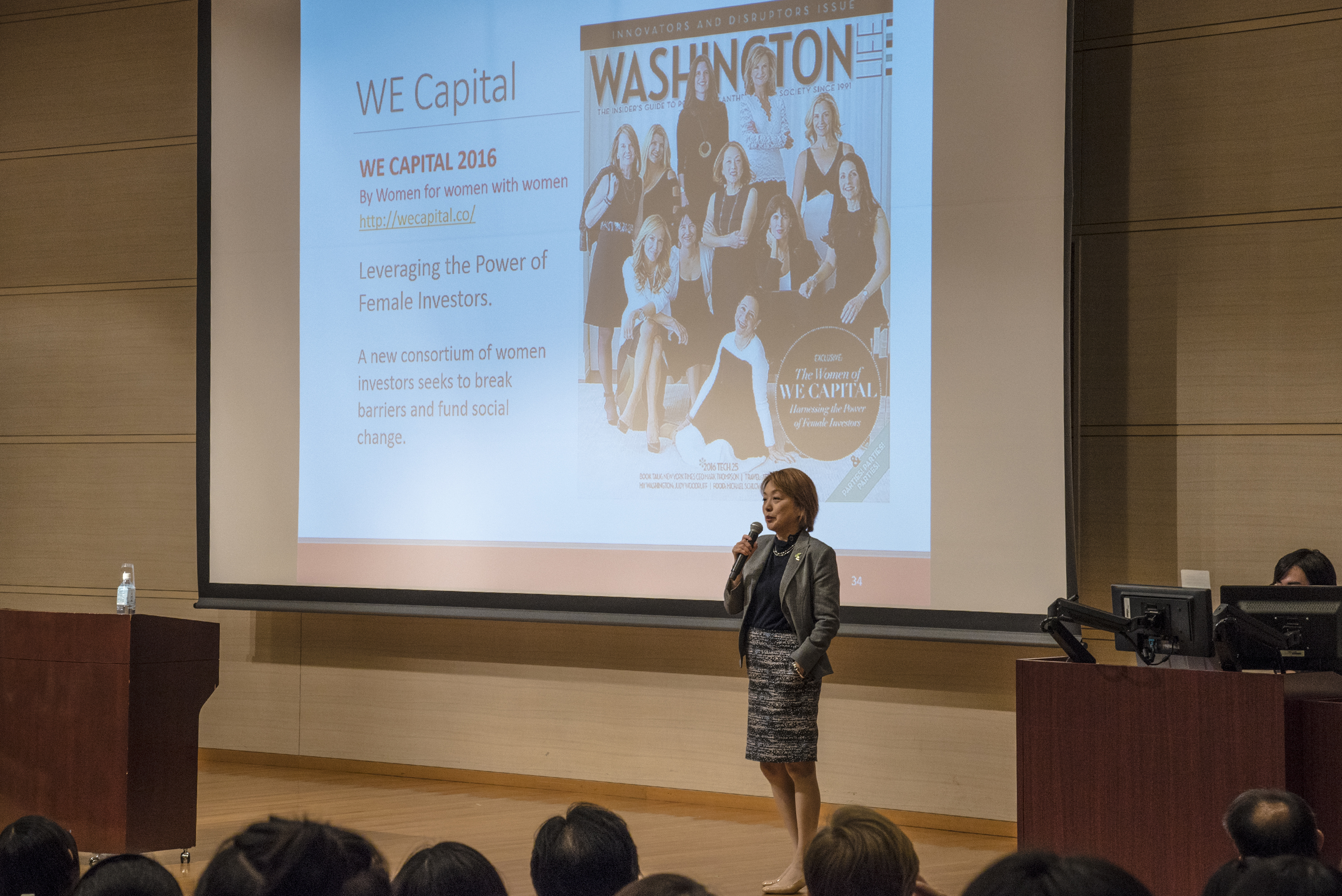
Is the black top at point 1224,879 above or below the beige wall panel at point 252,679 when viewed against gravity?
above

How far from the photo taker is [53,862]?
71.1 inches

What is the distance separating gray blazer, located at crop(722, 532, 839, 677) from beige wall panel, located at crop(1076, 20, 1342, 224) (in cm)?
195

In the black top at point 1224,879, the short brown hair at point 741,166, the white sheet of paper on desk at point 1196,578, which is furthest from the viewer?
the short brown hair at point 741,166

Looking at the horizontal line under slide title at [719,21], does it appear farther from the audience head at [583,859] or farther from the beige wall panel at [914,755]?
the audience head at [583,859]

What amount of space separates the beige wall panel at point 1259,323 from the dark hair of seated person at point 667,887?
13.7 feet

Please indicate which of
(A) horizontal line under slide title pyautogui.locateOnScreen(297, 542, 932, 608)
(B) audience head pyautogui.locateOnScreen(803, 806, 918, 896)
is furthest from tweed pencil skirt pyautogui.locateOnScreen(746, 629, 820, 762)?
(B) audience head pyautogui.locateOnScreen(803, 806, 918, 896)

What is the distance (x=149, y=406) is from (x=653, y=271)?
2.98 meters

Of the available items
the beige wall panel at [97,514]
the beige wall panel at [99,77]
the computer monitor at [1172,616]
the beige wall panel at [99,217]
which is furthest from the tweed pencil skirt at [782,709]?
the beige wall panel at [99,77]

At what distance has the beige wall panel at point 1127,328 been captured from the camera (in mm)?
4973

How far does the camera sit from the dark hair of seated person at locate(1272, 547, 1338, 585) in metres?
4.35

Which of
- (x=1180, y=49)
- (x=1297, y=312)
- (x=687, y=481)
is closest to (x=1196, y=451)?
(x=1297, y=312)

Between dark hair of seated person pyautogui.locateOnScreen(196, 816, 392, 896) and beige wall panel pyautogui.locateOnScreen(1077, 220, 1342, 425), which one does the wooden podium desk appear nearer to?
beige wall panel pyautogui.locateOnScreen(1077, 220, 1342, 425)

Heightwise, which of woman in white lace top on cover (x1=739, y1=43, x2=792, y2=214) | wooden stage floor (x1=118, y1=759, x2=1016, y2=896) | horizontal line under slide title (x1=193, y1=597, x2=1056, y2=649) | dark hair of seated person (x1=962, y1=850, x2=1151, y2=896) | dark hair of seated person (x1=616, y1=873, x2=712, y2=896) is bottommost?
wooden stage floor (x1=118, y1=759, x2=1016, y2=896)

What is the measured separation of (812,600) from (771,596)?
146mm
